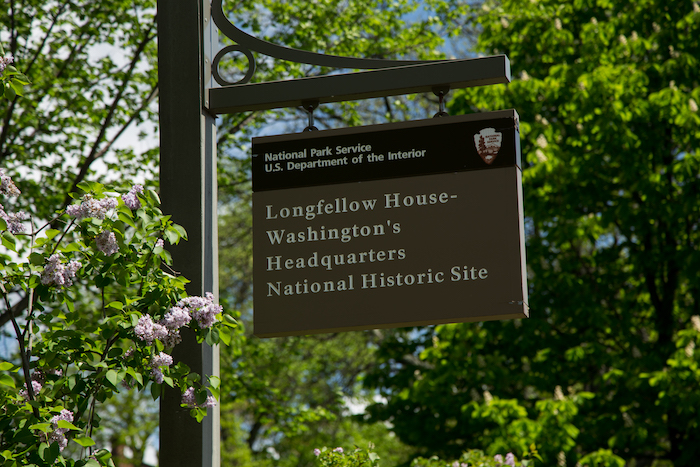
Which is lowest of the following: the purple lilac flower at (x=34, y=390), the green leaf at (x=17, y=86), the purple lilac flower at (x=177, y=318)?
the purple lilac flower at (x=34, y=390)

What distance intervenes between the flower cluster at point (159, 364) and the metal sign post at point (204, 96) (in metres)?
0.31

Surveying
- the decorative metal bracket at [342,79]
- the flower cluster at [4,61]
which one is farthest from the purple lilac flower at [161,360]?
the flower cluster at [4,61]

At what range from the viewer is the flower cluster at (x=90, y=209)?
3756 millimetres

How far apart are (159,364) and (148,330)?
150 mm

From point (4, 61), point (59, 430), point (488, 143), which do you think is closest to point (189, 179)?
point (4, 61)

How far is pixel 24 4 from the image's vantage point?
12211 millimetres

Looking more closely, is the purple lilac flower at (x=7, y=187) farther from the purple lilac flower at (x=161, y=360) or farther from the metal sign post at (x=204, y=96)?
the purple lilac flower at (x=161, y=360)

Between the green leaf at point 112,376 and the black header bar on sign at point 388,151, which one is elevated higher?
the black header bar on sign at point 388,151

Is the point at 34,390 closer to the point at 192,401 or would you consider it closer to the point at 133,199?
the point at 192,401

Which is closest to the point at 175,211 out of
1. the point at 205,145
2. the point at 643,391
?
the point at 205,145

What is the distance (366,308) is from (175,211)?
1022 millimetres

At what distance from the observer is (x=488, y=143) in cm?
407

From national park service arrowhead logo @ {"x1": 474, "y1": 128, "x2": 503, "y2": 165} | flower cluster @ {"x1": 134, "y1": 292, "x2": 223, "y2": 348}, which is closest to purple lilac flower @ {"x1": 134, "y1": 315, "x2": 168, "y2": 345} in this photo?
flower cluster @ {"x1": 134, "y1": 292, "x2": 223, "y2": 348}

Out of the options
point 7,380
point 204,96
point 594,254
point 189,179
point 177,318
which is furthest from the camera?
point 594,254
